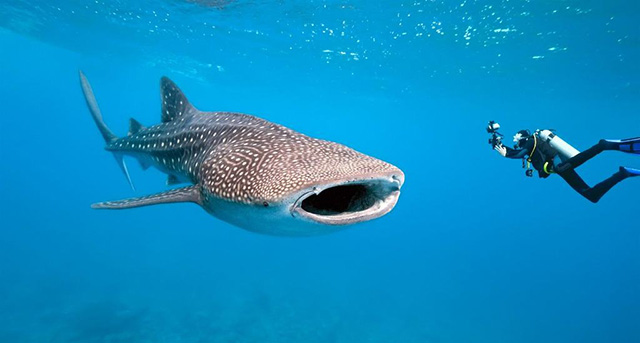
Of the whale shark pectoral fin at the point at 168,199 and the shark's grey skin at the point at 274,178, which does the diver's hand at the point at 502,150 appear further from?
the whale shark pectoral fin at the point at 168,199

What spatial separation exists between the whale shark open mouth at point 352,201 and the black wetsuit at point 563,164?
627cm

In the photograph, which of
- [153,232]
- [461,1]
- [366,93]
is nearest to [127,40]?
[153,232]

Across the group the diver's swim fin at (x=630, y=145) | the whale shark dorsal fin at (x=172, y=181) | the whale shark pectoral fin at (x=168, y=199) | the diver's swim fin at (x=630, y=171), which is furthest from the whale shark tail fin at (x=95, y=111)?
the diver's swim fin at (x=630, y=171)

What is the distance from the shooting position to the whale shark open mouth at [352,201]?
231 cm

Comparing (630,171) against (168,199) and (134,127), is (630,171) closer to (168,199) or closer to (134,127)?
(168,199)

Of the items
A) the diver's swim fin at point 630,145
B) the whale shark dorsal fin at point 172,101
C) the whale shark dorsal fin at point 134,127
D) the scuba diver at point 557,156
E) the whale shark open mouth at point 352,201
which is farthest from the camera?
the whale shark dorsal fin at point 134,127

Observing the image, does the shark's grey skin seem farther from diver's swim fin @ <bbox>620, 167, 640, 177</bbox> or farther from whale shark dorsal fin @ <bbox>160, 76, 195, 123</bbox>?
diver's swim fin @ <bbox>620, 167, 640, 177</bbox>

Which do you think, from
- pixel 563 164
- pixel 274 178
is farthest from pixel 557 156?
pixel 274 178

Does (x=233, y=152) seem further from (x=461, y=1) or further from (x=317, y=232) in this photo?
(x=461, y=1)

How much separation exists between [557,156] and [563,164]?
451 mm

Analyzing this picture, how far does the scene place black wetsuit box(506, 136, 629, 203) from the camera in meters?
7.20

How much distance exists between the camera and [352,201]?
3043 mm

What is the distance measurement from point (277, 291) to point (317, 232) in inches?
749

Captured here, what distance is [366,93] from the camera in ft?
128
